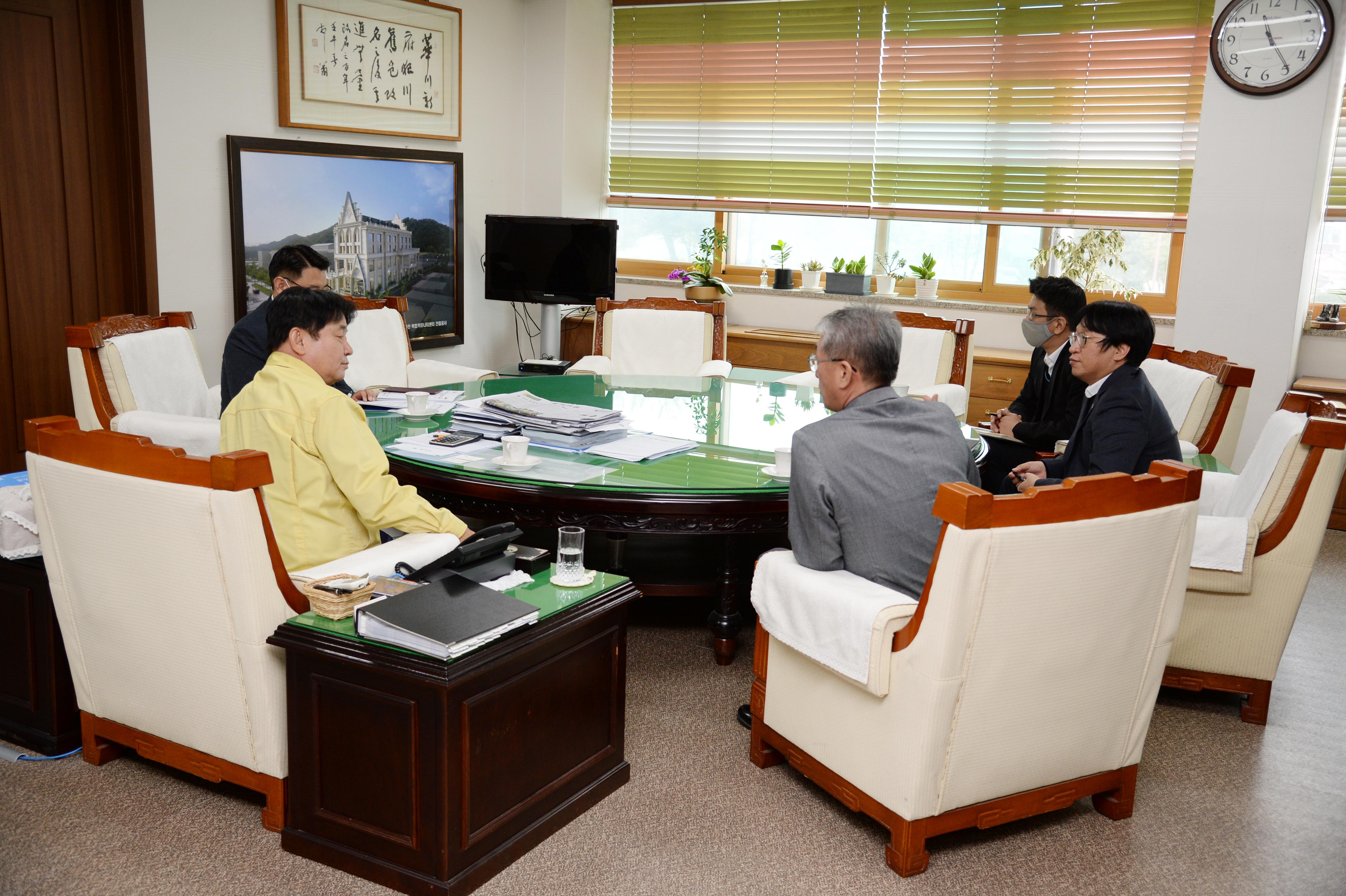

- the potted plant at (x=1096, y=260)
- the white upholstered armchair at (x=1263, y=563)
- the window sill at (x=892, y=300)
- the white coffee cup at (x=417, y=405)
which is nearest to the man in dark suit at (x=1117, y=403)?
the white upholstered armchair at (x=1263, y=563)

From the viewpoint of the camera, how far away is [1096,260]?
5.59 metres

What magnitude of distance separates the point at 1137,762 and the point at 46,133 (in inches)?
184

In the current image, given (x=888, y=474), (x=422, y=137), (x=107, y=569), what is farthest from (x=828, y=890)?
(x=422, y=137)

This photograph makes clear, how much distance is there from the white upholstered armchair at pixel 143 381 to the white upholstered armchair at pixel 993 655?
6.79ft

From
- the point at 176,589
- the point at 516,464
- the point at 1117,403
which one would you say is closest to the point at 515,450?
the point at 516,464

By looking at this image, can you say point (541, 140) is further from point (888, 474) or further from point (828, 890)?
point (828, 890)

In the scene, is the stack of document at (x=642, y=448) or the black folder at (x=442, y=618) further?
the stack of document at (x=642, y=448)

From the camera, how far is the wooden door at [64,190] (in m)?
4.17

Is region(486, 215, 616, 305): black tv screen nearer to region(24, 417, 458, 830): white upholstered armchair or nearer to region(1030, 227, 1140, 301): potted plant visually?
region(1030, 227, 1140, 301): potted plant

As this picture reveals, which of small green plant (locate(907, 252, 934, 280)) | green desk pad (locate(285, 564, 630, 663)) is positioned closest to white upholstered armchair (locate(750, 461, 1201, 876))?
green desk pad (locate(285, 564, 630, 663))

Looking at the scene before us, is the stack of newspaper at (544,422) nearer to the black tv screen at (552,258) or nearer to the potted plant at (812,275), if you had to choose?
the black tv screen at (552,258)

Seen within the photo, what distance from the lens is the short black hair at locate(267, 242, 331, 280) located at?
3.54m

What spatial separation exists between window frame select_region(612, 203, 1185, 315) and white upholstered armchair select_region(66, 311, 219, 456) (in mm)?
3509

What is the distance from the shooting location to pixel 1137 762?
235 cm
